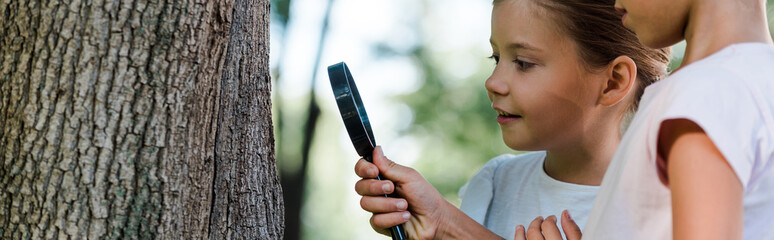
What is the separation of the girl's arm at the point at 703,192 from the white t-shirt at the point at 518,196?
1.04 meters

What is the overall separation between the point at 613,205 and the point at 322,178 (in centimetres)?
1245

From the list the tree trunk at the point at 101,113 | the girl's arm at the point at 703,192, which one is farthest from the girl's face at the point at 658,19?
the tree trunk at the point at 101,113

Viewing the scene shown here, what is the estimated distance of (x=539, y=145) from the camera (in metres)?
2.03

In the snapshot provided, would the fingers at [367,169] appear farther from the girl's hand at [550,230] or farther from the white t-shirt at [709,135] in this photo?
the white t-shirt at [709,135]

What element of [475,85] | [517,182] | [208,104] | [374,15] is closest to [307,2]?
[374,15]

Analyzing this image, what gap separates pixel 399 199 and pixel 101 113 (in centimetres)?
77

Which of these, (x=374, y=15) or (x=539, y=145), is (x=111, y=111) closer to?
(x=539, y=145)

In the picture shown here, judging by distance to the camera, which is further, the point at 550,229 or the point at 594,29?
the point at 594,29

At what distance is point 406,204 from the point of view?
1.81m

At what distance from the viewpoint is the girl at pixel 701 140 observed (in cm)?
102

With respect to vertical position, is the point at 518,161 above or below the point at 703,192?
below

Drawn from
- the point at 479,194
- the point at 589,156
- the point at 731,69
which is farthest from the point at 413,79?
the point at 731,69

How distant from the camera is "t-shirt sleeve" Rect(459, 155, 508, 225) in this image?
227 cm

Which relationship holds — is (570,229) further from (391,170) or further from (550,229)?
(391,170)
